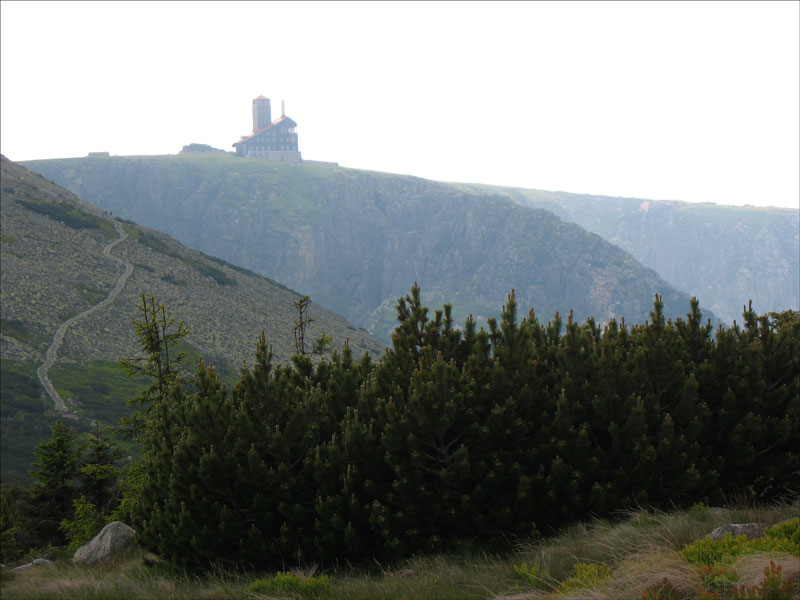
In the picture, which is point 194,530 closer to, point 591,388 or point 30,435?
point 591,388

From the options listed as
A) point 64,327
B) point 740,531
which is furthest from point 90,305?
point 740,531

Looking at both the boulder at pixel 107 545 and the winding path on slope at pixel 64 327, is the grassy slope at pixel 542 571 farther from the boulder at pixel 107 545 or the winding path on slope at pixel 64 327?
the winding path on slope at pixel 64 327

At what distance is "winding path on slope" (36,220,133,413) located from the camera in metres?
64.8

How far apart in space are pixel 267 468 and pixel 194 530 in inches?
62.1

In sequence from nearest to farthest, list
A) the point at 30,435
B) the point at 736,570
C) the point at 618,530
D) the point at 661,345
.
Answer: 1. the point at 736,570
2. the point at 618,530
3. the point at 661,345
4. the point at 30,435

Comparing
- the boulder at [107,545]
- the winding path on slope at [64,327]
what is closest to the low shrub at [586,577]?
the boulder at [107,545]

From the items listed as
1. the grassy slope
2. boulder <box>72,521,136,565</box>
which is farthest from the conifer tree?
the grassy slope

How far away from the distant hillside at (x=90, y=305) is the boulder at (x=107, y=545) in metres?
37.4

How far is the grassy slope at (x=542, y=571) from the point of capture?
22.1ft

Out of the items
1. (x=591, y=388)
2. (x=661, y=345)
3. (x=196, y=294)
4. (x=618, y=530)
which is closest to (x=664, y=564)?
(x=618, y=530)

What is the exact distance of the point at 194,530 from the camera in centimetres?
1098

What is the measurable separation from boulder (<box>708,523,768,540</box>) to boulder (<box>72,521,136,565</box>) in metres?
13.4

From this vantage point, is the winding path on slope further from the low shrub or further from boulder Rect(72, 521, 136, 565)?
the low shrub

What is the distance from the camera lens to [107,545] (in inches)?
629
